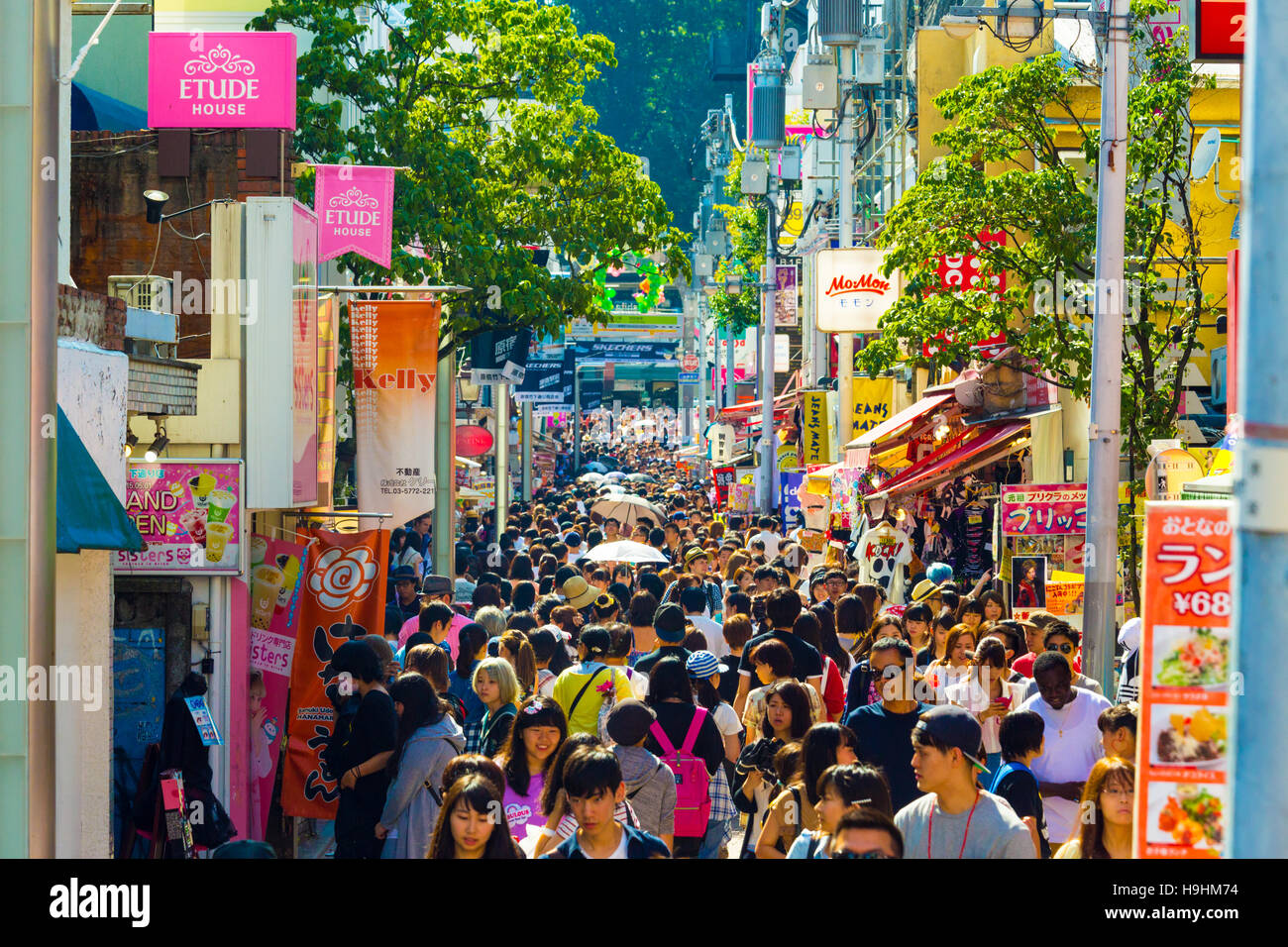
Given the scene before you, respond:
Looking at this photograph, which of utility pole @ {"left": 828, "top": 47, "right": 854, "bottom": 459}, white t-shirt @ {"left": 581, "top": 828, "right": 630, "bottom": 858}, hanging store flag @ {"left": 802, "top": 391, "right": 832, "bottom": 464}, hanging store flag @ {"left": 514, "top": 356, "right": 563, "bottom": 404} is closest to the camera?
white t-shirt @ {"left": 581, "top": 828, "right": 630, "bottom": 858}

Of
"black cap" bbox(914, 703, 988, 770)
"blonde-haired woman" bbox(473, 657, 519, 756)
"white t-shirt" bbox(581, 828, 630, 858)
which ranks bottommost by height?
"white t-shirt" bbox(581, 828, 630, 858)

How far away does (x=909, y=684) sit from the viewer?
8.38 m

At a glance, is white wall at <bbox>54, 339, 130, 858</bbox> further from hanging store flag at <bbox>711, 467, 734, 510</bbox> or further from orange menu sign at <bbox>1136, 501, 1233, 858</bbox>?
hanging store flag at <bbox>711, 467, 734, 510</bbox>

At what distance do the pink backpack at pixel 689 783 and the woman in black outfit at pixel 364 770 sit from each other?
1.40 meters

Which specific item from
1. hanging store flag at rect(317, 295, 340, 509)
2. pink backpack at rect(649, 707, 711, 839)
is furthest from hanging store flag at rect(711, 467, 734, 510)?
pink backpack at rect(649, 707, 711, 839)

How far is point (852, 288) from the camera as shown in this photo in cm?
2409

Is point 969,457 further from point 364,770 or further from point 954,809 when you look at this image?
Result: point 954,809

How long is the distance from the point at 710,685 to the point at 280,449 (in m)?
4.31

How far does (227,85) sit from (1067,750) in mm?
9539

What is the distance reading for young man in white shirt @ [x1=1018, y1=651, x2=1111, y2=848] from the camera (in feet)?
25.3

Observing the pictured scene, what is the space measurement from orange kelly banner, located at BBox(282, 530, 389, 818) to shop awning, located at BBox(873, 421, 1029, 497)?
9452 millimetres

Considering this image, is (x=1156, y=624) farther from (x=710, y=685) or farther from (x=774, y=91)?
(x=774, y=91)

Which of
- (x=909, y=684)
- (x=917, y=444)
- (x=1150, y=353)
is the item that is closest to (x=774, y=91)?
(x=917, y=444)

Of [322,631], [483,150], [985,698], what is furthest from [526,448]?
[985,698]
